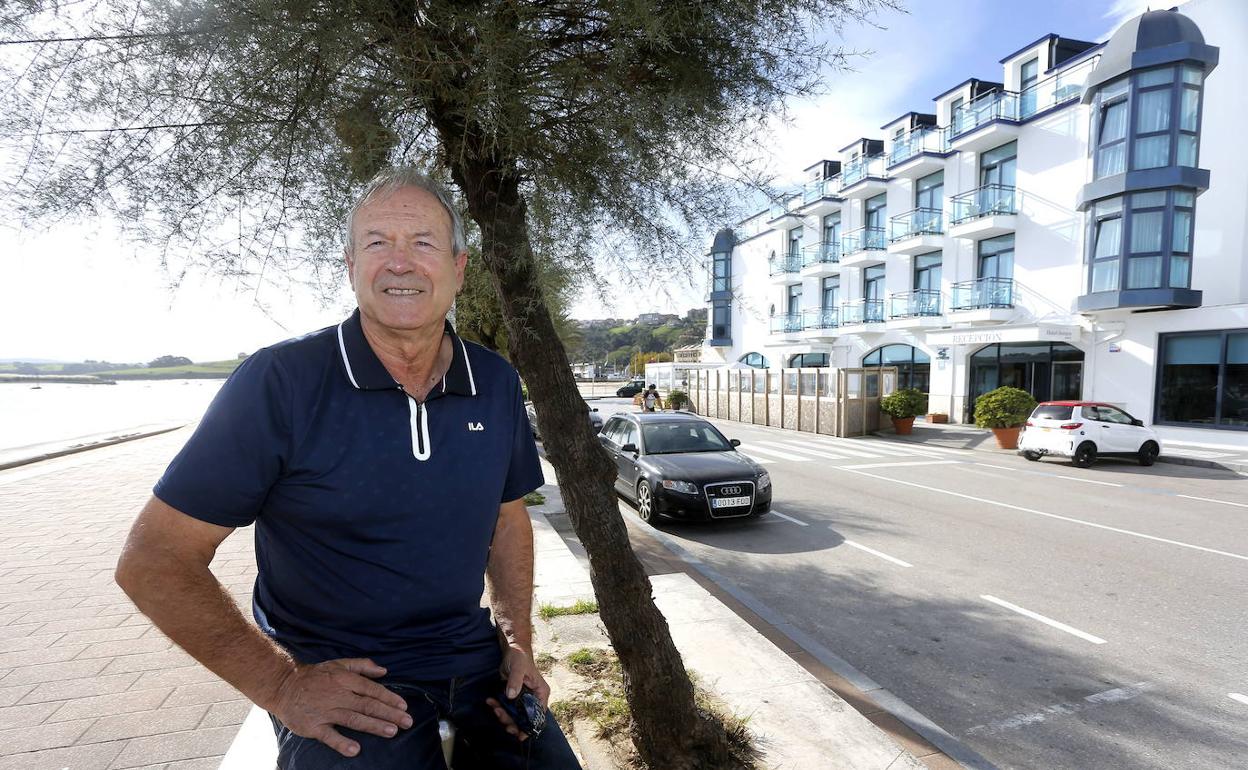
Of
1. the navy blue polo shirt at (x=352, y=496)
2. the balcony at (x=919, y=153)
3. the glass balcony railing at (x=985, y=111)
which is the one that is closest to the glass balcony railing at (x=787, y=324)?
the balcony at (x=919, y=153)

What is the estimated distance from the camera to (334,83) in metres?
2.62

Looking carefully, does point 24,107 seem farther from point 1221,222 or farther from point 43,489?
point 1221,222

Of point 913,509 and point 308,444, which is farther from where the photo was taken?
point 913,509

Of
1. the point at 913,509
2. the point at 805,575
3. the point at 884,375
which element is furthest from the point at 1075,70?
the point at 805,575

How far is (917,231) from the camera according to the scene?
25.0 m

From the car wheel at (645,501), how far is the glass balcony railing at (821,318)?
958 inches

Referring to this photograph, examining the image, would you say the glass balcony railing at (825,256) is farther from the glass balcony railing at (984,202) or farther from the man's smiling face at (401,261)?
the man's smiling face at (401,261)

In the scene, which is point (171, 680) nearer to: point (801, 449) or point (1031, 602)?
point (1031, 602)

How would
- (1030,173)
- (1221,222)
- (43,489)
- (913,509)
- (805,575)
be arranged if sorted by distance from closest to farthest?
(805,575) → (913,509) → (43,489) → (1221,222) → (1030,173)

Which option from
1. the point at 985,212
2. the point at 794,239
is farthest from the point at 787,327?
the point at 794,239

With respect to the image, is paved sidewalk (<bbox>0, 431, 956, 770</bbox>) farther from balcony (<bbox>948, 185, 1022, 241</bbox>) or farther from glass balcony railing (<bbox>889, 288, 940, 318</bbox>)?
glass balcony railing (<bbox>889, 288, 940, 318</bbox>)

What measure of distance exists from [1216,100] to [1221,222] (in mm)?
3566

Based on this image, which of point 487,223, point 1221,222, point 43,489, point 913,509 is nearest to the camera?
point 487,223

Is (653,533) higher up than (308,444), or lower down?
lower down
